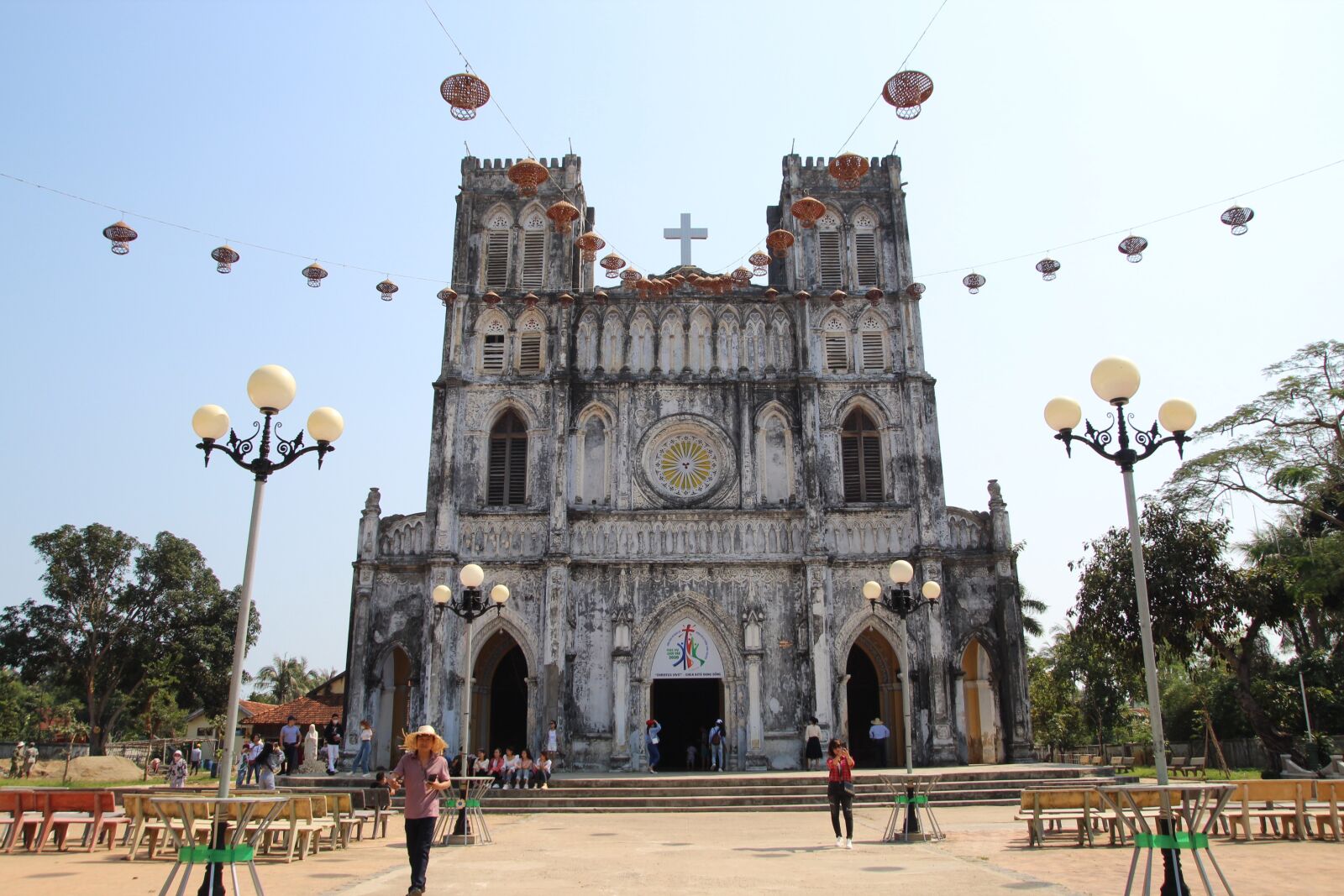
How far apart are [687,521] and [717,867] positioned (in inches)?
625

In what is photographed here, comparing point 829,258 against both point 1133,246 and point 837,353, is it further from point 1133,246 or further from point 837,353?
point 1133,246

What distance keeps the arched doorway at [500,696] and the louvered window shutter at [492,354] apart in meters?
7.22

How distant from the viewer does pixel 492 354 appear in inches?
1122

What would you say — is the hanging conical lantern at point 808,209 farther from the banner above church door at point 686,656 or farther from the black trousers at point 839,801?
the black trousers at point 839,801

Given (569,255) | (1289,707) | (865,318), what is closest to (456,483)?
(569,255)

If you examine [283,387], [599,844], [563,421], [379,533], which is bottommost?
[599,844]

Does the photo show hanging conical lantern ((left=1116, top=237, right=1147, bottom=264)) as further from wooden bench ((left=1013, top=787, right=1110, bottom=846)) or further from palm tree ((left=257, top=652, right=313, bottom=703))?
palm tree ((left=257, top=652, right=313, bottom=703))

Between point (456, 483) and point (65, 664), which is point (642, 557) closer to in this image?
point (456, 483)

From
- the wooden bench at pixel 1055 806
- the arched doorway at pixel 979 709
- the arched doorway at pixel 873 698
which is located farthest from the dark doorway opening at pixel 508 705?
the wooden bench at pixel 1055 806

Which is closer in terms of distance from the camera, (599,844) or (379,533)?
(599,844)

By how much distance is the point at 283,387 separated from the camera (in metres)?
9.73

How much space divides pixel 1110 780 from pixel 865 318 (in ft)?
43.8

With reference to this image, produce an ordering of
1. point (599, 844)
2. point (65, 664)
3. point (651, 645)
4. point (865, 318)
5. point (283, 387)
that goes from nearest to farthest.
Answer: point (283, 387)
point (599, 844)
point (651, 645)
point (865, 318)
point (65, 664)

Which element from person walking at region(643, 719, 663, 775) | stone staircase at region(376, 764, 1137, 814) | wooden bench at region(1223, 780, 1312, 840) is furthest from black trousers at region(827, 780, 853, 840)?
person walking at region(643, 719, 663, 775)
